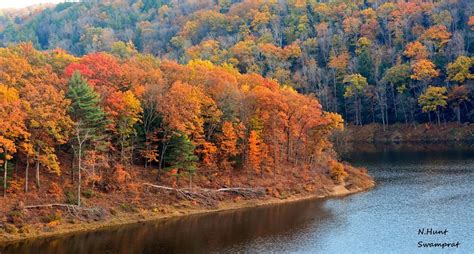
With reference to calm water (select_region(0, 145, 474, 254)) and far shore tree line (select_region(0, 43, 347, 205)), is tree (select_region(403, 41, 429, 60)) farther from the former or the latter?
calm water (select_region(0, 145, 474, 254))

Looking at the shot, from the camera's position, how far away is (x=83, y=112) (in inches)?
2432

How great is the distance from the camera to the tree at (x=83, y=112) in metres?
61.0

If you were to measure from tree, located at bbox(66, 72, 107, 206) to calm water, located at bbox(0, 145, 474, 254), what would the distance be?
34.5 feet

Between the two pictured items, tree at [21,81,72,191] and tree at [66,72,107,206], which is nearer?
tree at [21,81,72,191]

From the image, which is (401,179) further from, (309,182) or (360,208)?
(360,208)

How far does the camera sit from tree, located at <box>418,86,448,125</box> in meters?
141

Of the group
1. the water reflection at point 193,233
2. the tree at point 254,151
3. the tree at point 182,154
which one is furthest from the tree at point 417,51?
the tree at point 182,154

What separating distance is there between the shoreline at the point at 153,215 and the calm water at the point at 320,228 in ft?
4.59

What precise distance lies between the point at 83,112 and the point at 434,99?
106m

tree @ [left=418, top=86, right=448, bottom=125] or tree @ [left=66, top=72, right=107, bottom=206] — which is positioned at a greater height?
tree @ [left=66, top=72, right=107, bottom=206]

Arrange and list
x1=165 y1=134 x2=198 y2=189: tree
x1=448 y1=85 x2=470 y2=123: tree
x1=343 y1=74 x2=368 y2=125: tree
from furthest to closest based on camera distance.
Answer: x1=343 y1=74 x2=368 y2=125: tree, x1=448 y1=85 x2=470 y2=123: tree, x1=165 y1=134 x2=198 y2=189: tree

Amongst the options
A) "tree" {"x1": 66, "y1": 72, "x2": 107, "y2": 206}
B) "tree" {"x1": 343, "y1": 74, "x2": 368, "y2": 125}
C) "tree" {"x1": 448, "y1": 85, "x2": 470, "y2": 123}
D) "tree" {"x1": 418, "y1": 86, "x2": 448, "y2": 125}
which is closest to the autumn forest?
"tree" {"x1": 66, "y1": 72, "x2": 107, "y2": 206}

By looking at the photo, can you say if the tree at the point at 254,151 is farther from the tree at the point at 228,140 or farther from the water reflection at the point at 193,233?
the water reflection at the point at 193,233

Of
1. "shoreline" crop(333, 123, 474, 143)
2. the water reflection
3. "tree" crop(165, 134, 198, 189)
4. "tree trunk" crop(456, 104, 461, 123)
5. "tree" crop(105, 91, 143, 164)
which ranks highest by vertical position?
"tree" crop(105, 91, 143, 164)
